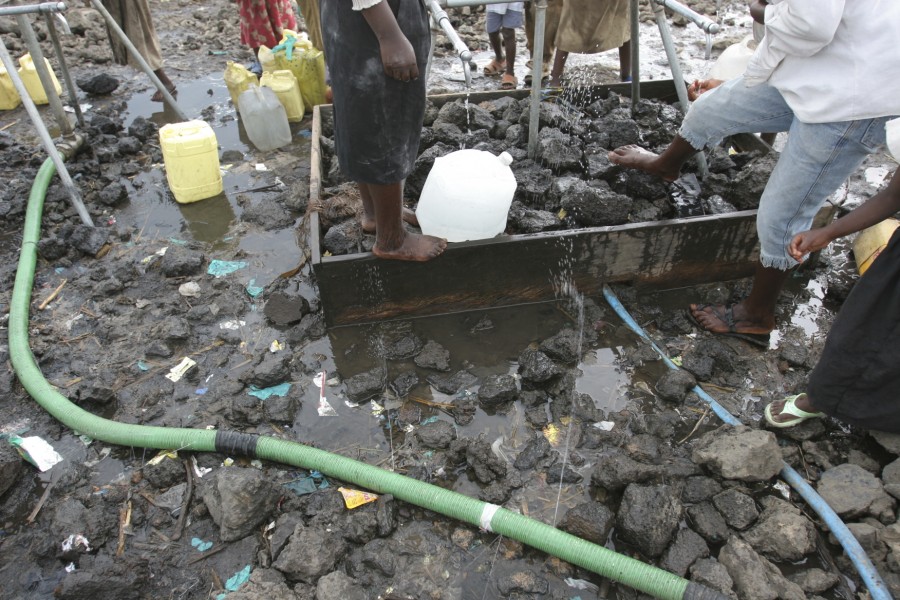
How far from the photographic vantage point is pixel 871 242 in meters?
3.70

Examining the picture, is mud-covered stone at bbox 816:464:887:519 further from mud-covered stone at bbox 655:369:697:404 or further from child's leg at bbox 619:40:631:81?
child's leg at bbox 619:40:631:81

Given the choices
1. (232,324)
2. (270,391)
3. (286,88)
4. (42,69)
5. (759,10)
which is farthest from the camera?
(286,88)

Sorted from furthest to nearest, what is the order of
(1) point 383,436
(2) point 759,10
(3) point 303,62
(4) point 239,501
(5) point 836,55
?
(3) point 303,62
(2) point 759,10
(1) point 383,436
(4) point 239,501
(5) point 836,55

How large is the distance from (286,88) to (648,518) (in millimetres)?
4921

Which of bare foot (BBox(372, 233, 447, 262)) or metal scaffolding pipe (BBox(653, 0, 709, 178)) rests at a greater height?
metal scaffolding pipe (BBox(653, 0, 709, 178))

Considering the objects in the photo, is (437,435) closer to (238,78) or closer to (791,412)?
(791,412)

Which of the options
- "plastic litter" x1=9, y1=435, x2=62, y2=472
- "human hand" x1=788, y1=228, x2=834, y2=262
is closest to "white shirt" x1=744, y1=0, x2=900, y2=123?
"human hand" x1=788, y1=228, x2=834, y2=262

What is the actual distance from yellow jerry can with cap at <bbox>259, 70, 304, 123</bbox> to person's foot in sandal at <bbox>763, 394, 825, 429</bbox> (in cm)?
478

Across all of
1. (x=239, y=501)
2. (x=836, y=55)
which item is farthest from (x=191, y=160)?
(x=836, y=55)

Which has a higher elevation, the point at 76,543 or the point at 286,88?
the point at 286,88

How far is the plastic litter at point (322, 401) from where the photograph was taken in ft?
9.58

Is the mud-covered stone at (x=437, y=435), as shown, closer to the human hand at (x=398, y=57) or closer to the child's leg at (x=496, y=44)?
the human hand at (x=398, y=57)

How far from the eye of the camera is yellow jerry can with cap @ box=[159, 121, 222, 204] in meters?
4.28

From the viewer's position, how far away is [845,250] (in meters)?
3.97
